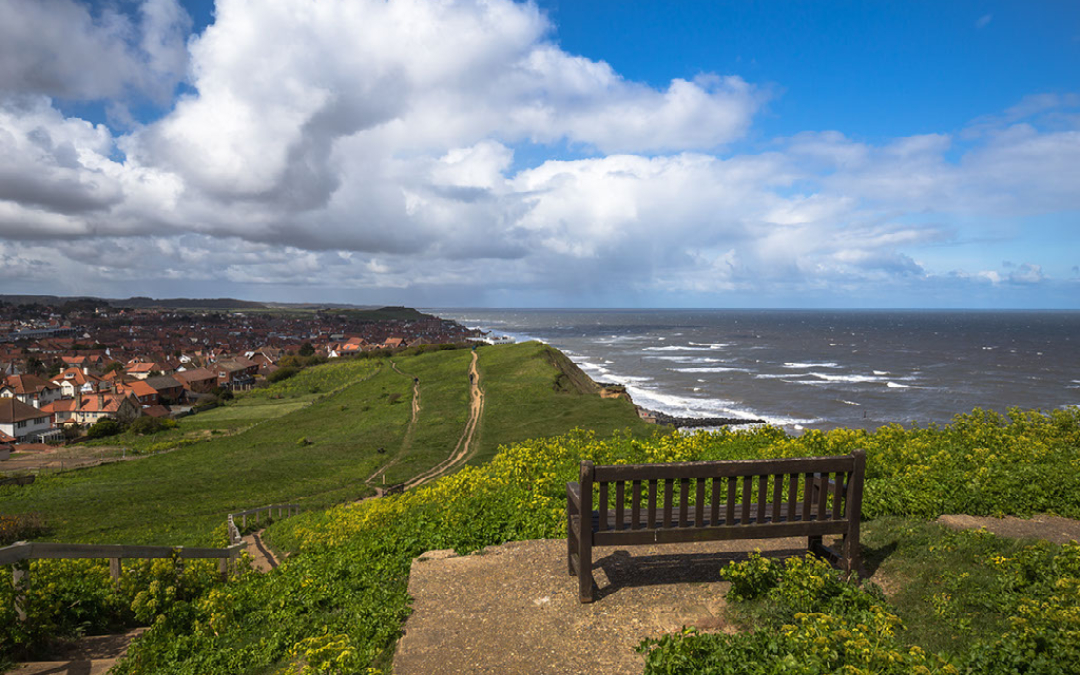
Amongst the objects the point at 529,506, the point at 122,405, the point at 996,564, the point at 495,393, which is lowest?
the point at 122,405

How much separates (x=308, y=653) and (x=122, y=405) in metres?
77.3

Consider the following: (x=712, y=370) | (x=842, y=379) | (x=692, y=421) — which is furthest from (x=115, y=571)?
(x=712, y=370)

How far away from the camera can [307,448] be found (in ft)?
135

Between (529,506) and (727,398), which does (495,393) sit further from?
(529,506)

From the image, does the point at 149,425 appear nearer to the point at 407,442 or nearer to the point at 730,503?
the point at 407,442

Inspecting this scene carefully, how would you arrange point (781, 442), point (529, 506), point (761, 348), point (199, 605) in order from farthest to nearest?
1. point (761, 348)
2. point (781, 442)
3. point (529, 506)
4. point (199, 605)

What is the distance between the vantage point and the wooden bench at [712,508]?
18.0ft

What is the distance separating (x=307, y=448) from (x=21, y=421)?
148 feet

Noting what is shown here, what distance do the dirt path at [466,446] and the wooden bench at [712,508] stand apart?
2404cm

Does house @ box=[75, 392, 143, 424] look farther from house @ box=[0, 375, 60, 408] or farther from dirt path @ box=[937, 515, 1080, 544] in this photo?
dirt path @ box=[937, 515, 1080, 544]

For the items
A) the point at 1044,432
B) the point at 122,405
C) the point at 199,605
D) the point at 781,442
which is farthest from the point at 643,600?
the point at 122,405

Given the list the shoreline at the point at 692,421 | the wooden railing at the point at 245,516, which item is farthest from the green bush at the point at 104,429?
the shoreline at the point at 692,421

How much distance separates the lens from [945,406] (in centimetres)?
5306

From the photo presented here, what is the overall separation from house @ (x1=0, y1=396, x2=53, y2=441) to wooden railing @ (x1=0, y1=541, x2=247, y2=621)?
70414mm
